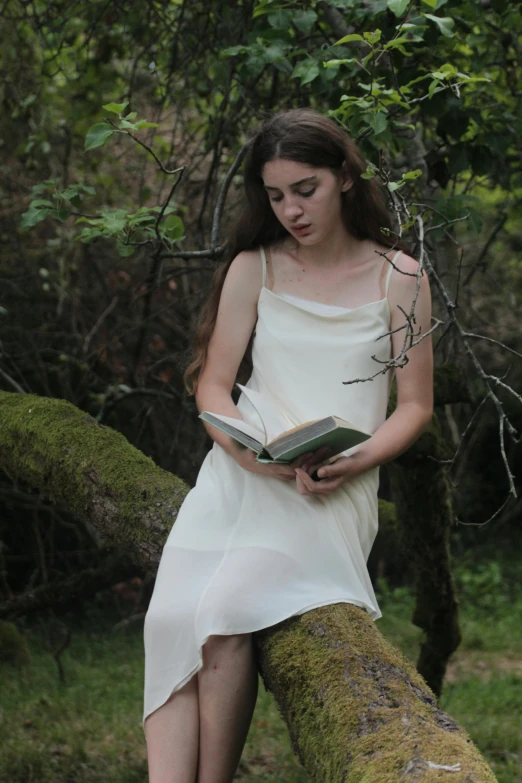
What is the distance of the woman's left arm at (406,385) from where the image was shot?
2635 mm

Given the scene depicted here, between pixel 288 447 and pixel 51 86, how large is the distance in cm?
472

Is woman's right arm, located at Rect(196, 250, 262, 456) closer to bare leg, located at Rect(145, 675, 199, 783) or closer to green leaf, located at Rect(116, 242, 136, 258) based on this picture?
green leaf, located at Rect(116, 242, 136, 258)

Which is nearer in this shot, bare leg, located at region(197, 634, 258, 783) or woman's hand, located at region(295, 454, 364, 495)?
bare leg, located at region(197, 634, 258, 783)

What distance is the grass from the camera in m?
4.26

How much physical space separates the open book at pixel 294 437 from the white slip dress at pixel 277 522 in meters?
0.19

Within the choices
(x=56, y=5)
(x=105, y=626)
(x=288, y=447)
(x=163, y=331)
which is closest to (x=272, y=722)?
(x=105, y=626)

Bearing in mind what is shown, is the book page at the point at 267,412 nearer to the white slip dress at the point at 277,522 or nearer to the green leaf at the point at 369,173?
the white slip dress at the point at 277,522

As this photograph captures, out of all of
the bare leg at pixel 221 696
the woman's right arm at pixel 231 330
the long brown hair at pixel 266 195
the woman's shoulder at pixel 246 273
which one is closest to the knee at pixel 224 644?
the bare leg at pixel 221 696

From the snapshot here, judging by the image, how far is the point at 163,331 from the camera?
259 inches

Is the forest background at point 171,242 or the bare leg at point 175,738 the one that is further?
the forest background at point 171,242

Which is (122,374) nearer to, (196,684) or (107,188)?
(107,188)

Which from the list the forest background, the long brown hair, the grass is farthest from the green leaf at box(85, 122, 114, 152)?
the grass

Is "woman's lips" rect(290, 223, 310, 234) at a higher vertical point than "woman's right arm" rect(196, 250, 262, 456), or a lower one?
higher

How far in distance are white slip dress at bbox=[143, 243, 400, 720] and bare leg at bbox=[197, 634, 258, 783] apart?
1.6 inches
